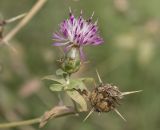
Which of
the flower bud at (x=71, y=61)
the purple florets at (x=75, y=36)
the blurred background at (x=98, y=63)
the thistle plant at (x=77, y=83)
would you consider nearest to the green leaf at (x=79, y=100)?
the thistle plant at (x=77, y=83)

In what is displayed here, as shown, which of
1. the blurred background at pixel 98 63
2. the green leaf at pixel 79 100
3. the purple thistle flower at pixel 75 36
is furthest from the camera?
the blurred background at pixel 98 63

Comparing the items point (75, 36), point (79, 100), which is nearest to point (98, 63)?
point (75, 36)

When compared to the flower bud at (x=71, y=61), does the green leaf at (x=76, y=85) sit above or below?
below

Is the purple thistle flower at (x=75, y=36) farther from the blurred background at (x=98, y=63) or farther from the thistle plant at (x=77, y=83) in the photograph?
the blurred background at (x=98, y=63)

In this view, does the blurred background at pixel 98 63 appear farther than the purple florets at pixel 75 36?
Yes

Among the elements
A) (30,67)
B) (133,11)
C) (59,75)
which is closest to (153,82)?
(133,11)

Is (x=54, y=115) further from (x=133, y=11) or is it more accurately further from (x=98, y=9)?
(x=98, y=9)
